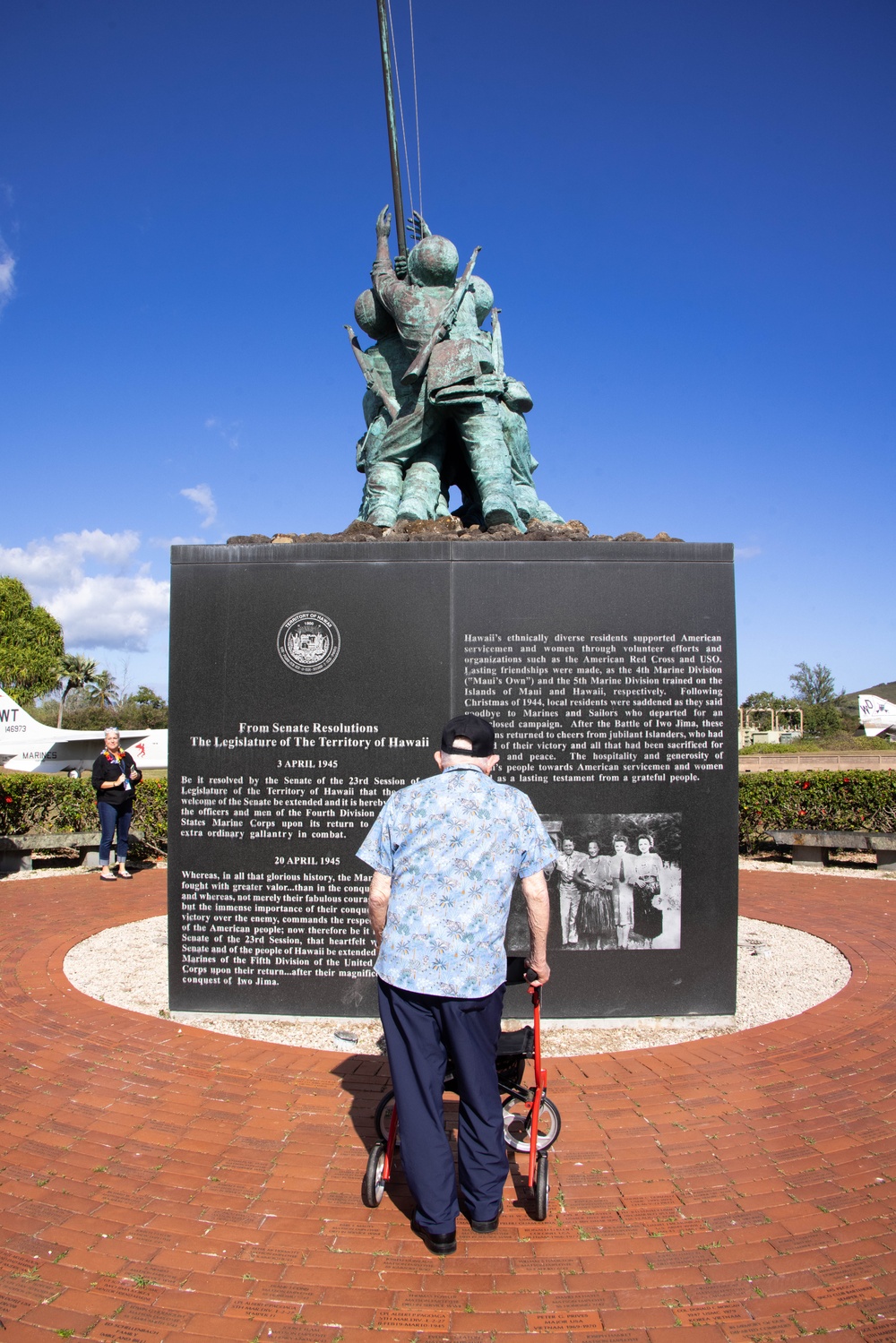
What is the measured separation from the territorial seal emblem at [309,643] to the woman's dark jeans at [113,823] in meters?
5.25

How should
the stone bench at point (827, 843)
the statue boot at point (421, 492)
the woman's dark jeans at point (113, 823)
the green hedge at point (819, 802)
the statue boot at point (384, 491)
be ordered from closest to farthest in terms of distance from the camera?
the statue boot at point (421, 492), the statue boot at point (384, 491), the woman's dark jeans at point (113, 823), the stone bench at point (827, 843), the green hedge at point (819, 802)

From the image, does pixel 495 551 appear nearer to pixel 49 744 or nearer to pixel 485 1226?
pixel 485 1226

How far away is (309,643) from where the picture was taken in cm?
484

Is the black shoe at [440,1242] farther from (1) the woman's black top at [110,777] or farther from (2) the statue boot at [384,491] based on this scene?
(1) the woman's black top at [110,777]

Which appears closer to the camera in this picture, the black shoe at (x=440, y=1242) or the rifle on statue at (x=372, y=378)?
the black shoe at (x=440, y=1242)

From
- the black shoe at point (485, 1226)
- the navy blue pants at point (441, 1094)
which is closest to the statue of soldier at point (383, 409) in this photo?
the navy blue pants at point (441, 1094)

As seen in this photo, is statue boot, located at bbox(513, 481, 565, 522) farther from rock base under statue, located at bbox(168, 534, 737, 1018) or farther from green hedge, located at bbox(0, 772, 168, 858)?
green hedge, located at bbox(0, 772, 168, 858)

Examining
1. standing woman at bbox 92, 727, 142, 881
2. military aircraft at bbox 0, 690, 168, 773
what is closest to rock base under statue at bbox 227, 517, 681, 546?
standing woman at bbox 92, 727, 142, 881

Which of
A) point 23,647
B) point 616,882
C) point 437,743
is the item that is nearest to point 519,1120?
point 616,882

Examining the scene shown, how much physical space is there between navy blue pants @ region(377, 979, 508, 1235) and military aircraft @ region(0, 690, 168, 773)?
24.6m

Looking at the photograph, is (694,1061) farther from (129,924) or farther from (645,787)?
(129,924)

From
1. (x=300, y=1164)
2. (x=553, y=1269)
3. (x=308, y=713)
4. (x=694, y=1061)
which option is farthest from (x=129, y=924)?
(x=553, y=1269)

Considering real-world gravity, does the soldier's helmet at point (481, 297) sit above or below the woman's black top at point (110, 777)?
above

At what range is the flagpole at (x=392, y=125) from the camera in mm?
7941
